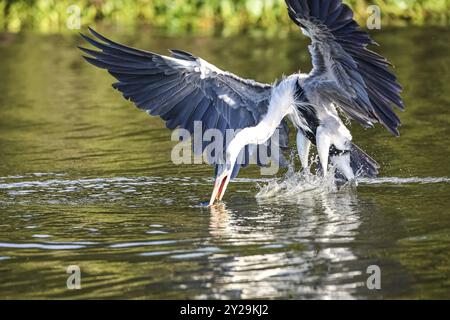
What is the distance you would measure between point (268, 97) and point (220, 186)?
1.12 m

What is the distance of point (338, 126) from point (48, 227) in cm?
293

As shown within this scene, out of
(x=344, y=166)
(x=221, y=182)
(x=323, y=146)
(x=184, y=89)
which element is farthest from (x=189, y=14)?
(x=221, y=182)

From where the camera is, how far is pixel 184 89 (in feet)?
32.5

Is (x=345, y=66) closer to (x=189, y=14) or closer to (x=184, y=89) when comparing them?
(x=184, y=89)

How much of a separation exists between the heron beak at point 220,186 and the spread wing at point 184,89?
812 millimetres

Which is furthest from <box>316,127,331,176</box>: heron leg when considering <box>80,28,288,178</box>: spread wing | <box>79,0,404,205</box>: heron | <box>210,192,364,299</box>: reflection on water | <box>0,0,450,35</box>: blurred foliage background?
<box>0,0,450,35</box>: blurred foliage background

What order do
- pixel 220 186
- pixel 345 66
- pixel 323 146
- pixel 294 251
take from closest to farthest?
pixel 294 251
pixel 345 66
pixel 220 186
pixel 323 146

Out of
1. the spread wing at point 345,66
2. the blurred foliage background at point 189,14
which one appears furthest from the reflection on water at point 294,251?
the blurred foliage background at point 189,14

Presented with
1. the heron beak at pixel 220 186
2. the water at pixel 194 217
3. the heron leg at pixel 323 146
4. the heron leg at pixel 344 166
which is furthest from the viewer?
the heron leg at pixel 344 166

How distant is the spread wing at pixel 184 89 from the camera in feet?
31.9

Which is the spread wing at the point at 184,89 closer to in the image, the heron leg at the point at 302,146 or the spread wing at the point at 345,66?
the heron leg at the point at 302,146

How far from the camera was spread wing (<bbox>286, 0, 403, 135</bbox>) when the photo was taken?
8.60 metres

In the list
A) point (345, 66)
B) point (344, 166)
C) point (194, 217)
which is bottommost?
point (194, 217)

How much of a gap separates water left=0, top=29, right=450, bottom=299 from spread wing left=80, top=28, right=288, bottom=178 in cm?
69
